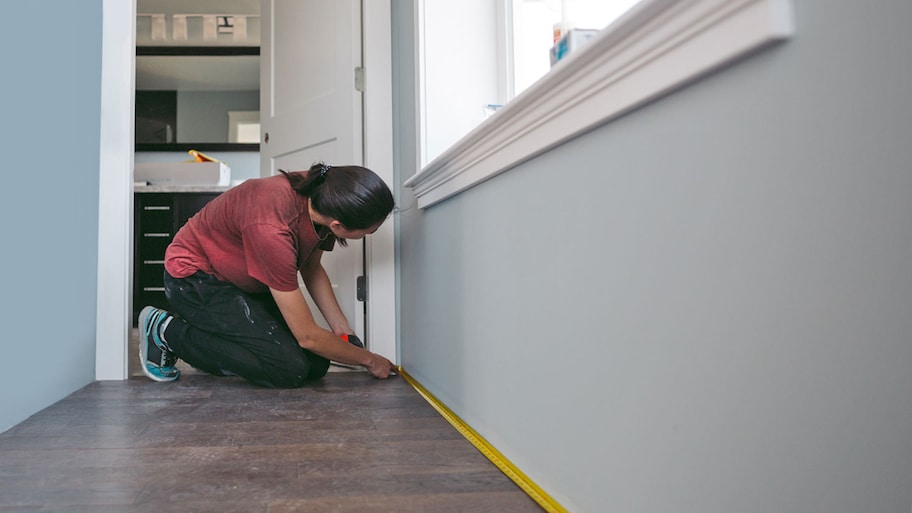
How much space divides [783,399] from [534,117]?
63 cm

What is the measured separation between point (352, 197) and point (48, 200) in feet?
2.72

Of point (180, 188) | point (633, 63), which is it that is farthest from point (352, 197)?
point (180, 188)

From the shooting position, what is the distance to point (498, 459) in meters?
1.26

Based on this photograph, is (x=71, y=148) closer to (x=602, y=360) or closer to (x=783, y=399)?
(x=602, y=360)

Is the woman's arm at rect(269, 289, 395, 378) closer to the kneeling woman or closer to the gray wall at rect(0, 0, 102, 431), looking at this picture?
the kneeling woman

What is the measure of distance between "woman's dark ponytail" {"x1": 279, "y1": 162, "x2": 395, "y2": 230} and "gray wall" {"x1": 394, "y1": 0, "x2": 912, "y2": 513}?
2.89 ft

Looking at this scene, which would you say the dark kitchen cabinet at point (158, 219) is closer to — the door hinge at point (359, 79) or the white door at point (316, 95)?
the white door at point (316, 95)

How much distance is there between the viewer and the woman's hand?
2.25 meters

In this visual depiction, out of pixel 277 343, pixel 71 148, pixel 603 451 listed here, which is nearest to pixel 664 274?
pixel 603 451

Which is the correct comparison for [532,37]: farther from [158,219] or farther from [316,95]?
[158,219]

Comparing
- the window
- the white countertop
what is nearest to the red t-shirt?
the window

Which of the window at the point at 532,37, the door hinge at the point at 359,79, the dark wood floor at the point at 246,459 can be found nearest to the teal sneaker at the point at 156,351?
the dark wood floor at the point at 246,459

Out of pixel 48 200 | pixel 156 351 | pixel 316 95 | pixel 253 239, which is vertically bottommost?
pixel 156 351

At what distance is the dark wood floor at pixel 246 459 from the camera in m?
1.03
